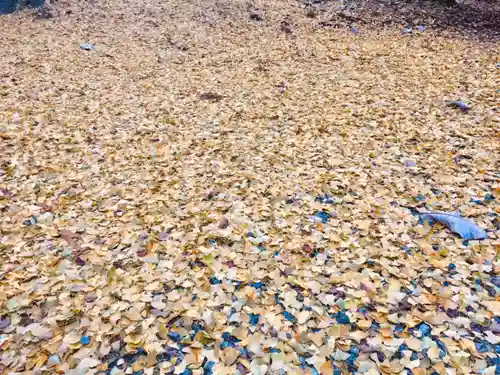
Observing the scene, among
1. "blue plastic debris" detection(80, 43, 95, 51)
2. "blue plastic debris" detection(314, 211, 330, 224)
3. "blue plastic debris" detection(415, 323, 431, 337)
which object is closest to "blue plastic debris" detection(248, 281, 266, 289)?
"blue plastic debris" detection(314, 211, 330, 224)

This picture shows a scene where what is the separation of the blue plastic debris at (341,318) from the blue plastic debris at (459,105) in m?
7.22

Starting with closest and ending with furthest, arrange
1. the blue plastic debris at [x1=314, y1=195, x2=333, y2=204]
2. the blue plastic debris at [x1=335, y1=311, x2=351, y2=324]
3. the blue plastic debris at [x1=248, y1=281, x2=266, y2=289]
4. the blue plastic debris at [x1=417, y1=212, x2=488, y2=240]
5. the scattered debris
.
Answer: the blue plastic debris at [x1=335, y1=311, x2=351, y2=324], the blue plastic debris at [x1=248, y1=281, x2=266, y2=289], the blue plastic debris at [x1=417, y1=212, x2=488, y2=240], the blue plastic debris at [x1=314, y1=195, x2=333, y2=204], the scattered debris

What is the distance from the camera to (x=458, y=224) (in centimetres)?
555

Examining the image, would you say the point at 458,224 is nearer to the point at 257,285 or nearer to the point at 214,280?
the point at 257,285

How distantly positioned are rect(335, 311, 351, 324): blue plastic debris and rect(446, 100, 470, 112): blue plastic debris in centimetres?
722

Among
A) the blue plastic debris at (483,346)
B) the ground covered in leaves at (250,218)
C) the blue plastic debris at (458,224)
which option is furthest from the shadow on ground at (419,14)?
the blue plastic debris at (483,346)

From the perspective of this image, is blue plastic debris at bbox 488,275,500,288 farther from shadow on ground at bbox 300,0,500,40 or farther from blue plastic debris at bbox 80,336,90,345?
shadow on ground at bbox 300,0,500,40

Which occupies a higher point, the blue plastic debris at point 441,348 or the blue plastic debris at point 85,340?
the blue plastic debris at point 85,340

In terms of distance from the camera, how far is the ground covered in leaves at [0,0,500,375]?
161 inches

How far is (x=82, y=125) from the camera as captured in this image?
30.4 ft

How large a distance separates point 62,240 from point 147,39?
41.2ft

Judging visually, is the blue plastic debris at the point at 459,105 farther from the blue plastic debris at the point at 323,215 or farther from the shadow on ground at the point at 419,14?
the shadow on ground at the point at 419,14

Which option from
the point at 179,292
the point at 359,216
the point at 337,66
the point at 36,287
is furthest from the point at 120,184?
the point at 337,66

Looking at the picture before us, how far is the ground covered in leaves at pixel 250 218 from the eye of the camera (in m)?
4.09
